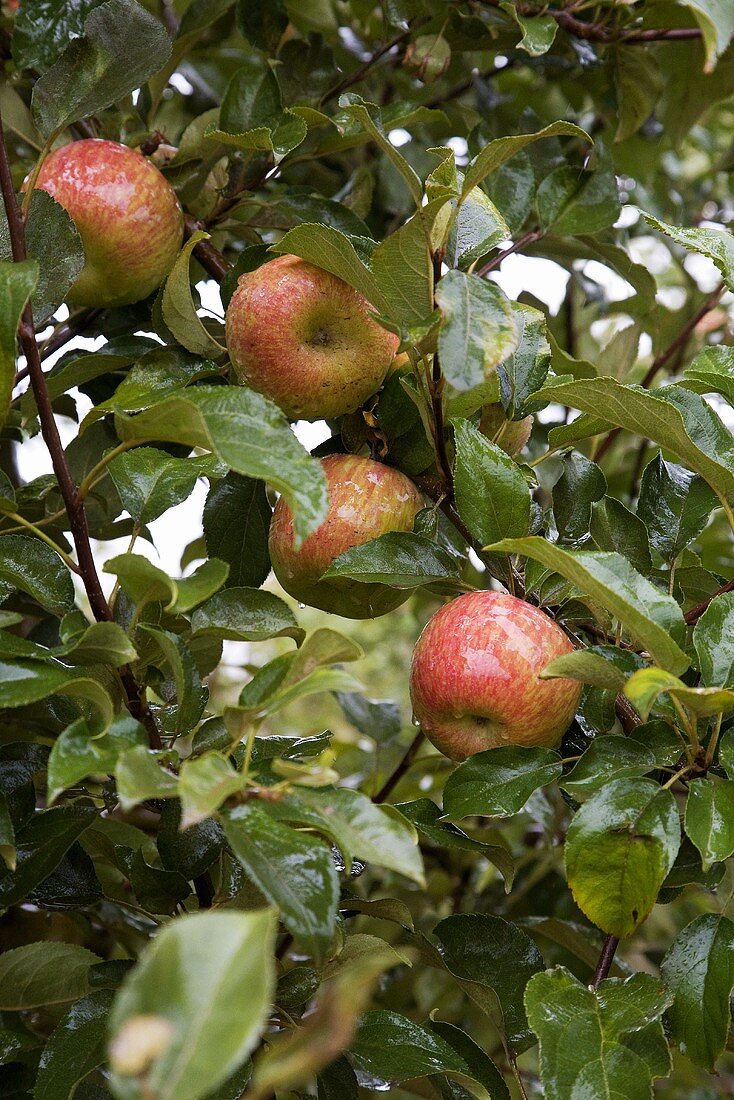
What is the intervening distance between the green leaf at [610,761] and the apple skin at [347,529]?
0.20 metres

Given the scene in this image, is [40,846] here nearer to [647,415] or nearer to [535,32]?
[647,415]

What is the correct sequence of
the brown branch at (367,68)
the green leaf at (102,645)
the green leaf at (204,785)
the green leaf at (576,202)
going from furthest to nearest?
the brown branch at (367,68) → the green leaf at (576,202) → the green leaf at (102,645) → the green leaf at (204,785)

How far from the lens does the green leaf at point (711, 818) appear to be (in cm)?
63

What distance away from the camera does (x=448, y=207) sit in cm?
73

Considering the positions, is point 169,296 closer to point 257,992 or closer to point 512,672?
point 512,672

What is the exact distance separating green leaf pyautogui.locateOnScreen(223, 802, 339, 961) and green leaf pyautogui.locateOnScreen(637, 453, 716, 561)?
1.52 feet

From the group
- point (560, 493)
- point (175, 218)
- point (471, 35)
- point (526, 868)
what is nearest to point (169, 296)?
point (175, 218)

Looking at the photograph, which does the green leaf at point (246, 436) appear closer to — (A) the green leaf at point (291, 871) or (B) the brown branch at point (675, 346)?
(A) the green leaf at point (291, 871)

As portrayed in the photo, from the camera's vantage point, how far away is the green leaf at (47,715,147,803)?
1.71 feet

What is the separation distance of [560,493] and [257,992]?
2.03 ft

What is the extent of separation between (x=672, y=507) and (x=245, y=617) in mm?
403

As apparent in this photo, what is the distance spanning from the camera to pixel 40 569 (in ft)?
2.41

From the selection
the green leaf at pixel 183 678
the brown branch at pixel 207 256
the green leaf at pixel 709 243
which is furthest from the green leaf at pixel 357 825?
the brown branch at pixel 207 256

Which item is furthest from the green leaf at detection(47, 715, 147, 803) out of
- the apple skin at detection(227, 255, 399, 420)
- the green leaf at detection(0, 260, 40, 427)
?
the apple skin at detection(227, 255, 399, 420)
